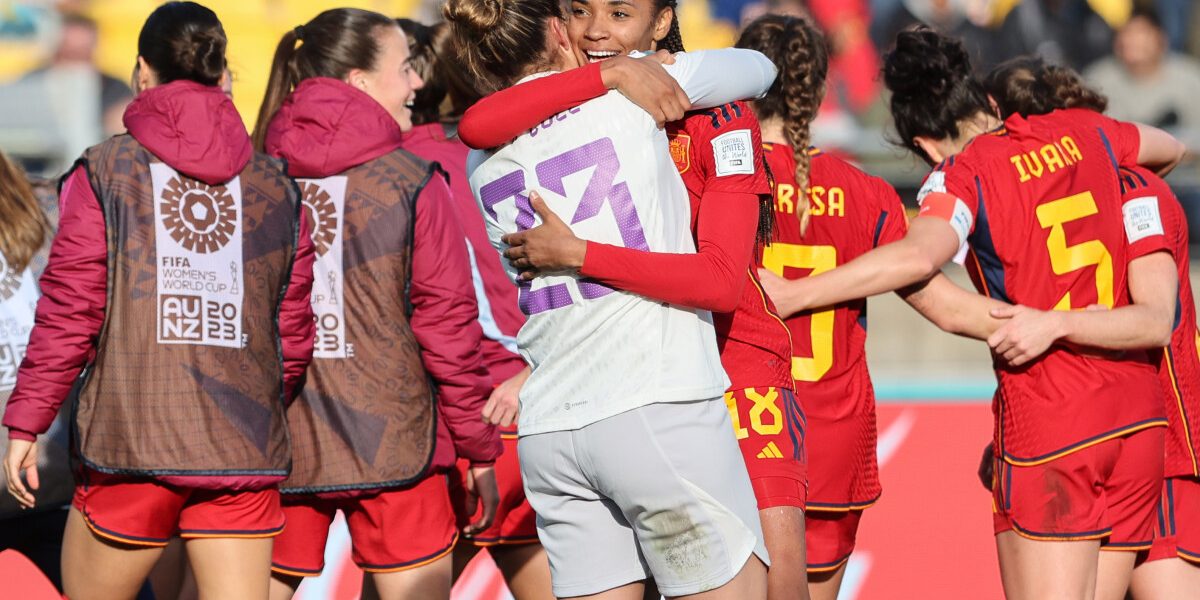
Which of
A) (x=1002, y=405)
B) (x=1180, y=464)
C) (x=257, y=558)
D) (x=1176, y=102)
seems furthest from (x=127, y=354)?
(x=1176, y=102)

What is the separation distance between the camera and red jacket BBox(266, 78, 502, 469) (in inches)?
155

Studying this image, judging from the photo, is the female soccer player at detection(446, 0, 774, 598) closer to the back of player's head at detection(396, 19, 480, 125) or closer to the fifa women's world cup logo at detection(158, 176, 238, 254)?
the fifa women's world cup logo at detection(158, 176, 238, 254)

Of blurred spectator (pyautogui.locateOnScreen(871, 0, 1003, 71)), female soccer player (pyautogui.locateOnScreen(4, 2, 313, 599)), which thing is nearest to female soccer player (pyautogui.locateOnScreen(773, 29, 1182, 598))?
female soccer player (pyautogui.locateOnScreen(4, 2, 313, 599))

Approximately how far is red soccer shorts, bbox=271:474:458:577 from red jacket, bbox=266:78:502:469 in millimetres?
116

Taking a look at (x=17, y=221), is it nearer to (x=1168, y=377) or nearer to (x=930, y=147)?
(x=930, y=147)

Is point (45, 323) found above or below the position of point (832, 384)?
above

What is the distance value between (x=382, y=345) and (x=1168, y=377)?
2181mm

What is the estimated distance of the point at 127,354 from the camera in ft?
11.6

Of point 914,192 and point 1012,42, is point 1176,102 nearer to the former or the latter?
point 1012,42

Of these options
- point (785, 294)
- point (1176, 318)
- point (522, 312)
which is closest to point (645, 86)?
point (522, 312)

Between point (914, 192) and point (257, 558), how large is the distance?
9.79m

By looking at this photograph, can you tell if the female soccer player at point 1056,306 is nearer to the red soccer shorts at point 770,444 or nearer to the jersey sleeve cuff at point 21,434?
the red soccer shorts at point 770,444

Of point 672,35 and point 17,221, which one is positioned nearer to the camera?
point 672,35

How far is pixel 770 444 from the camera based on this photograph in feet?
10.5
